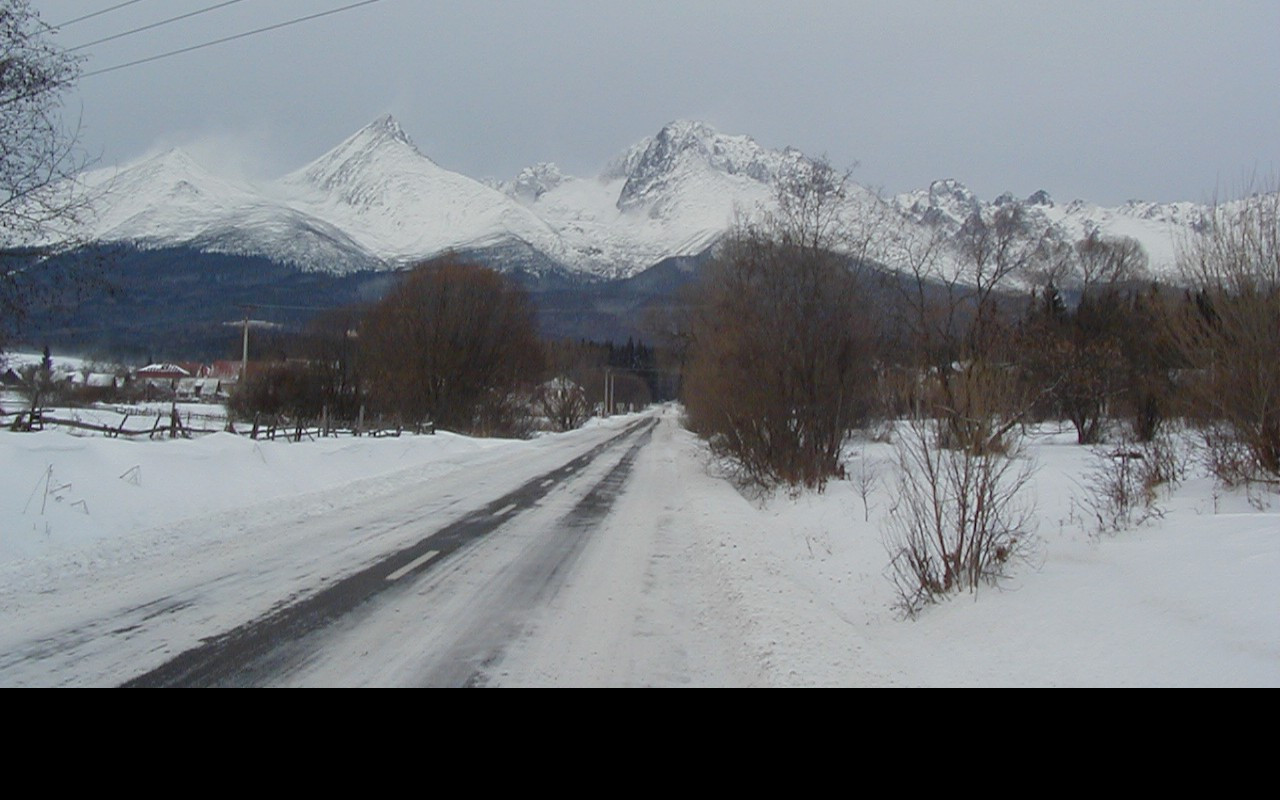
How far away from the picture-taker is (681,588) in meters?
9.10

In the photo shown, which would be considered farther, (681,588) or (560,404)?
(560,404)

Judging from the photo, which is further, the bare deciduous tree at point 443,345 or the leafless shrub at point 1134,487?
the bare deciduous tree at point 443,345

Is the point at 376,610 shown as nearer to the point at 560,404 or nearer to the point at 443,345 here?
the point at 443,345

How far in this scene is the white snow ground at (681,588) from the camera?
5.59 m

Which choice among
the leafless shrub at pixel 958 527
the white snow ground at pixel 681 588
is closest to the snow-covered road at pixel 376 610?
the white snow ground at pixel 681 588

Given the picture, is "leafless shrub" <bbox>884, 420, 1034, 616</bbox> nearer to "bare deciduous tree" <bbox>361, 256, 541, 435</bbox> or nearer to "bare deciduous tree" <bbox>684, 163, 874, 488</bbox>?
"bare deciduous tree" <bbox>684, 163, 874, 488</bbox>

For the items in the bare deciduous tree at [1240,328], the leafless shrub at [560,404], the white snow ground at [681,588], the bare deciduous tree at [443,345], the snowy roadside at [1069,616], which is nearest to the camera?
the snowy roadside at [1069,616]

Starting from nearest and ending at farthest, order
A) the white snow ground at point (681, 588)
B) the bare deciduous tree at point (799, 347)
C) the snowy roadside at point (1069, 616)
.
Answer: the snowy roadside at point (1069, 616), the white snow ground at point (681, 588), the bare deciduous tree at point (799, 347)

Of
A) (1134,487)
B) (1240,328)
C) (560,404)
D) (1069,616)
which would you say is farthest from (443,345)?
(1069,616)

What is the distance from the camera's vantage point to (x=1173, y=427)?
627 inches

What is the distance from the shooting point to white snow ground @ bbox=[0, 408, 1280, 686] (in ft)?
18.4

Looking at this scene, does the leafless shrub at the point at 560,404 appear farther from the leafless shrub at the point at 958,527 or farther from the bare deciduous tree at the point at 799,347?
the leafless shrub at the point at 958,527

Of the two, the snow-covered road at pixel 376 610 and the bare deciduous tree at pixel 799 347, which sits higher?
the bare deciduous tree at pixel 799 347
